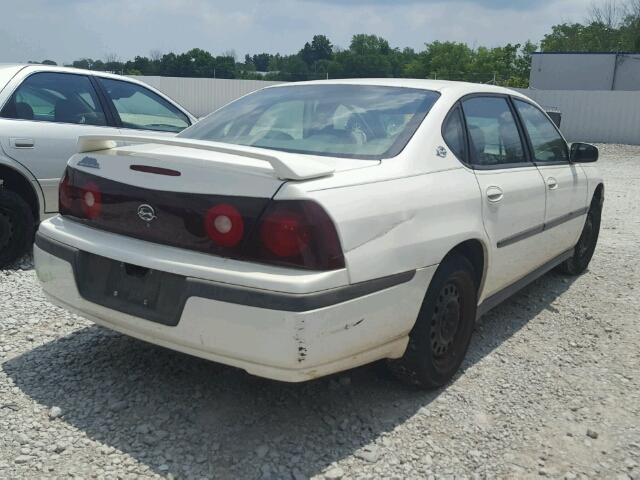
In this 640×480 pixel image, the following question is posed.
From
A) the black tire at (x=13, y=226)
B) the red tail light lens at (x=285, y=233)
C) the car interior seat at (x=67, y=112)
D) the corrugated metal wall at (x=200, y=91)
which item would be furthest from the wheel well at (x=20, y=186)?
the corrugated metal wall at (x=200, y=91)

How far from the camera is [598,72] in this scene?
3709 centimetres

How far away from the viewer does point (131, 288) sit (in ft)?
8.94

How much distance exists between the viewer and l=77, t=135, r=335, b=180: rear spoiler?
2.48m

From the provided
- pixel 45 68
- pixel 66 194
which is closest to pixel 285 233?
pixel 66 194

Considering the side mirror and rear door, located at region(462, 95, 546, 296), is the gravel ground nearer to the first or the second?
rear door, located at region(462, 95, 546, 296)

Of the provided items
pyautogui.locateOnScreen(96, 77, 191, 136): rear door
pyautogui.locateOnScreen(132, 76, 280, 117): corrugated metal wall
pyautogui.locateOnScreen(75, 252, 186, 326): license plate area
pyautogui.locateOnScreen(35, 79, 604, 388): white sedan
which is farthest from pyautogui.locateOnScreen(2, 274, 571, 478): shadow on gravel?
pyautogui.locateOnScreen(132, 76, 280, 117): corrugated metal wall

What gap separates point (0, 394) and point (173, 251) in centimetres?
120

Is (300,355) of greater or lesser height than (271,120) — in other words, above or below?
below

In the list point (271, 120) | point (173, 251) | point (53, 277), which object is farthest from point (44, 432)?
point (271, 120)

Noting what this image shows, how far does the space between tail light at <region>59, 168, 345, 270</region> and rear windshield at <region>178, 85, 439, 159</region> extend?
26.9 inches

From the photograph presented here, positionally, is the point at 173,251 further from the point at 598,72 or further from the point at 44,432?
the point at 598,72

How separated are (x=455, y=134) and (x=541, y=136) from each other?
1.48 metres

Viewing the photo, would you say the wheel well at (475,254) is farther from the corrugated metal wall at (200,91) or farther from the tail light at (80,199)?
the corrugated metal wall at (200,91)

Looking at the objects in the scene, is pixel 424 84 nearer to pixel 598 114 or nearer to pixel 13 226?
pixel 13 226
